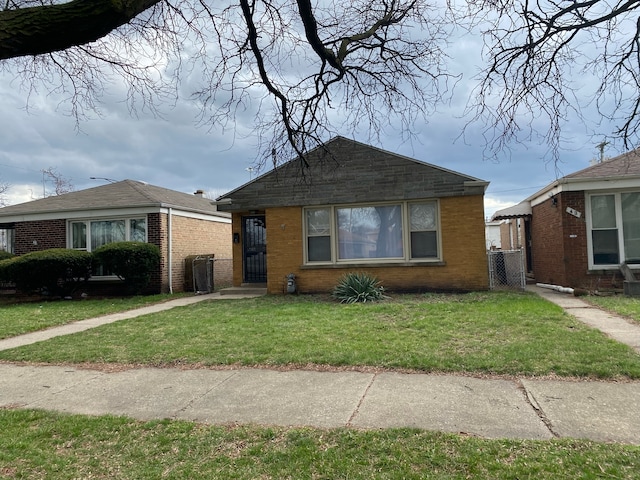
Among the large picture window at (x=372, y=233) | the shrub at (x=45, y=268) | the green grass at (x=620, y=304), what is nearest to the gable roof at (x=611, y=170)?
the green grass at (x=620, y=304)

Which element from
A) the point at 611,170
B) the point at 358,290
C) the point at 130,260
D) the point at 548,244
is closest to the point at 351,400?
the point at 358,290

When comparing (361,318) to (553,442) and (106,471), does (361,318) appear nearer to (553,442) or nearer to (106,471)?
(553,442)

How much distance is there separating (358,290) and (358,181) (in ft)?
10.8

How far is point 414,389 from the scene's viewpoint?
176 inches

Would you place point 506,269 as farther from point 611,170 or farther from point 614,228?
point 611,170

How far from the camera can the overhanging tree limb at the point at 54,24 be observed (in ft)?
9.00

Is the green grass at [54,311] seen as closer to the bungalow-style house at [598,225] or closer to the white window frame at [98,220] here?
the white window frame at [98,220]

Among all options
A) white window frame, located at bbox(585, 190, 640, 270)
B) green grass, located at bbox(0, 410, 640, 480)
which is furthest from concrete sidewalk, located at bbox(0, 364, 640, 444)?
white window frame, located at bbox(585, 190, 640, 270)

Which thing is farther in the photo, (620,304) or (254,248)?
(254,248)

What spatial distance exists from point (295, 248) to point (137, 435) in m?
9.50

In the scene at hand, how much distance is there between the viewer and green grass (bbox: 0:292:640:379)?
5.23 meters

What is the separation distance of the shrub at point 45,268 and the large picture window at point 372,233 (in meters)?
7.29

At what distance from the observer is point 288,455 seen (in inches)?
124

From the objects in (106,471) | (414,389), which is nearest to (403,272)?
(414,389)
